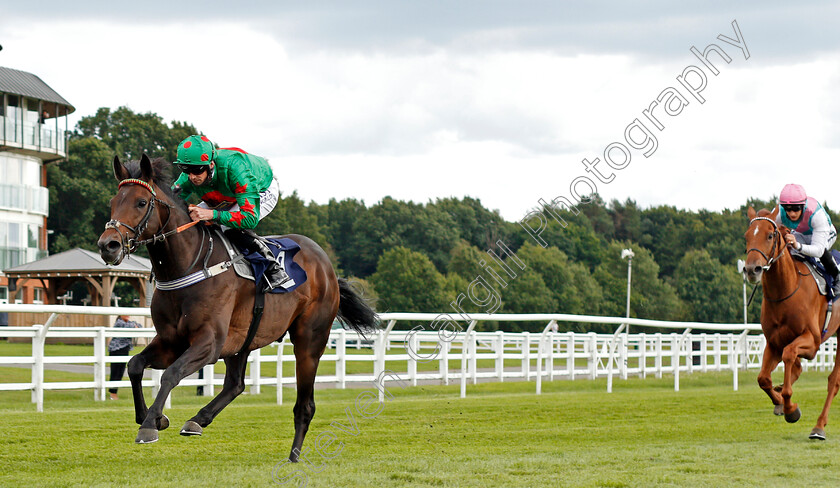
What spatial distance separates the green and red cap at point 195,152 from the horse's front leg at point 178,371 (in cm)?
100

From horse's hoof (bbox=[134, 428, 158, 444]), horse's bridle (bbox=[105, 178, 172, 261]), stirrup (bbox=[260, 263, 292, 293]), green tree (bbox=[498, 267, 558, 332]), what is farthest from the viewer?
green tree (bbox=[498, 267, 558, 332])

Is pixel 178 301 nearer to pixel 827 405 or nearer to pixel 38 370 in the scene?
pixel 38 370

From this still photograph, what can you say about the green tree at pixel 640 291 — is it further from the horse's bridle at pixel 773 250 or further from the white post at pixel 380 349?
the horse's bridle at pixel 773 250

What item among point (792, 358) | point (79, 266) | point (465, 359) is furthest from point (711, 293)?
point (792, 358)

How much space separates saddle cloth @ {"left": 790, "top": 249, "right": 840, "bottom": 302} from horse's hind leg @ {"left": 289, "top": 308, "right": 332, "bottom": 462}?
13.8 ft

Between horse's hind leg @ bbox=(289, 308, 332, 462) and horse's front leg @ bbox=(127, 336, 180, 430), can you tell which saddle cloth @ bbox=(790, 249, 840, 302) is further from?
horse's front leg @ bbox=(127, 336, 180, 430)

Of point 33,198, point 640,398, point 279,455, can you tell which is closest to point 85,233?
point 33,198

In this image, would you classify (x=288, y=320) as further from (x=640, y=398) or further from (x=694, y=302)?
(x=694, y=302)

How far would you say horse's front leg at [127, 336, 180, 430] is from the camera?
5.41 m

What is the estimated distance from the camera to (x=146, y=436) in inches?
195

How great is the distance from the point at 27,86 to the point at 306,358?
32544 millimetres

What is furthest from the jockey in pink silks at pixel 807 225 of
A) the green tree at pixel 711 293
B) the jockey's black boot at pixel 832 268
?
the green tree at pixel 711 293

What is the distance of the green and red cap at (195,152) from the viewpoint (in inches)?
221

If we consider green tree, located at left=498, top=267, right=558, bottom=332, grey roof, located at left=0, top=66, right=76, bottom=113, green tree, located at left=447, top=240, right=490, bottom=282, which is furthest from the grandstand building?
green tree, located at left=447, top=240, right=490, bottom=282
